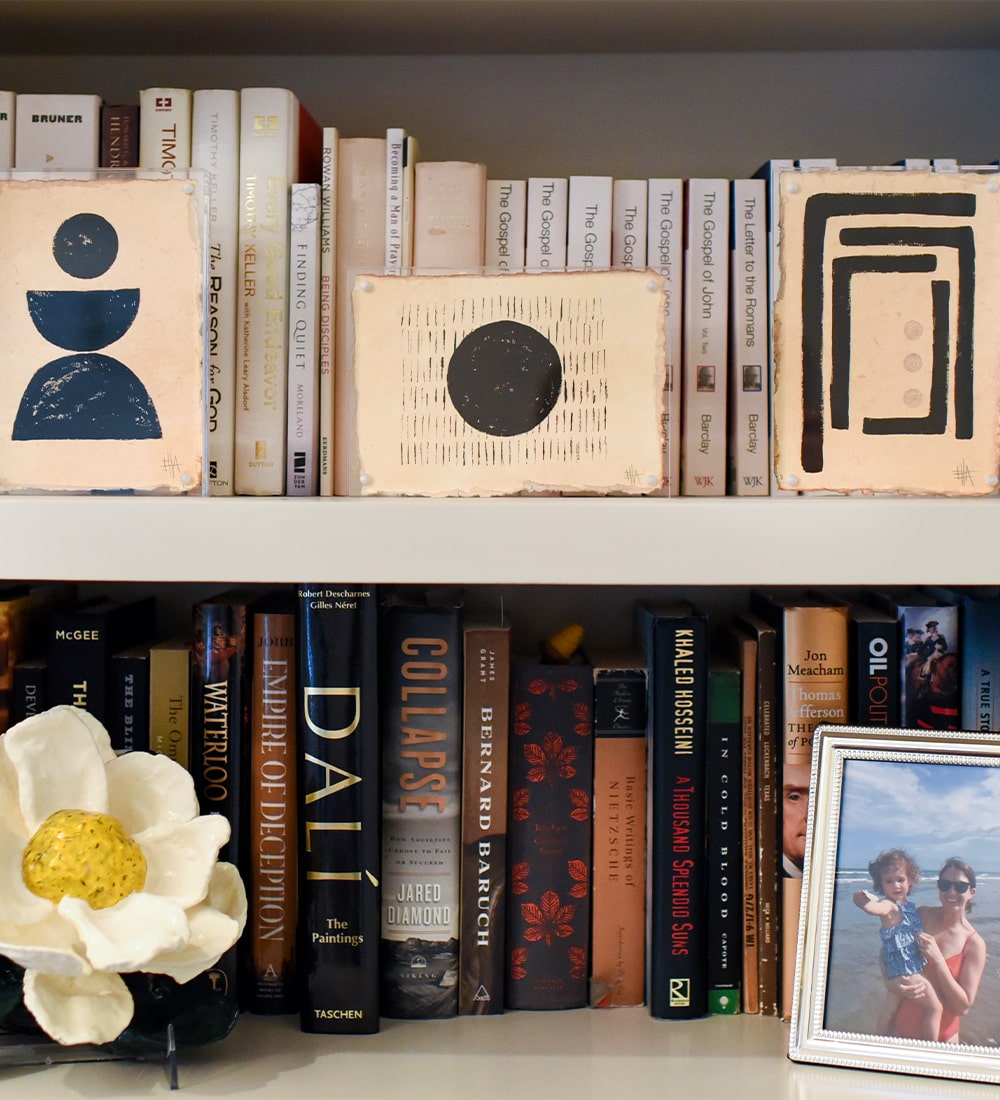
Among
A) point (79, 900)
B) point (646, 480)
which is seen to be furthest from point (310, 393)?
point (79, 900)

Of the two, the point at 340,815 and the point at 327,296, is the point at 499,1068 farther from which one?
the point at 327,296

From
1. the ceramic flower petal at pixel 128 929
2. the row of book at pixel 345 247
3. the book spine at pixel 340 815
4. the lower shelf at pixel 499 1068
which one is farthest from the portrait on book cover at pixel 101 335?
the lower shelf at pixel 499 1068

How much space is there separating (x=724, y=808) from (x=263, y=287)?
0.51 meters

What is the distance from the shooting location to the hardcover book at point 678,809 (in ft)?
2.52

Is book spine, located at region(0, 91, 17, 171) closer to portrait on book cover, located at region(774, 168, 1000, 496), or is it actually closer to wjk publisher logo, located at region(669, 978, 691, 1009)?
portrait on book cover, located at region(774, 168, 1000, 496)

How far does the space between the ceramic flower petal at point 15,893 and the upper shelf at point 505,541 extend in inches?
6.6

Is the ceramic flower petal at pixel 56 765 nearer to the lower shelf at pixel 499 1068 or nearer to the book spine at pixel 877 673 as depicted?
the lower shelf at pixel 499 1068

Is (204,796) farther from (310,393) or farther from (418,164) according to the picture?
(418,164)

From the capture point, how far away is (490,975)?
0.78m

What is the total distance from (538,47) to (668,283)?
30 cm

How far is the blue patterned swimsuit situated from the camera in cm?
72

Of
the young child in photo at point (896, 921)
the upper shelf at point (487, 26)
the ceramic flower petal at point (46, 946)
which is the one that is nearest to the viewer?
the ceramic flower petal at point (46, 946)

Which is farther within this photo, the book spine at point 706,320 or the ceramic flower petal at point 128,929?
the book spine at point 706,320

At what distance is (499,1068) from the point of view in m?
0.71
